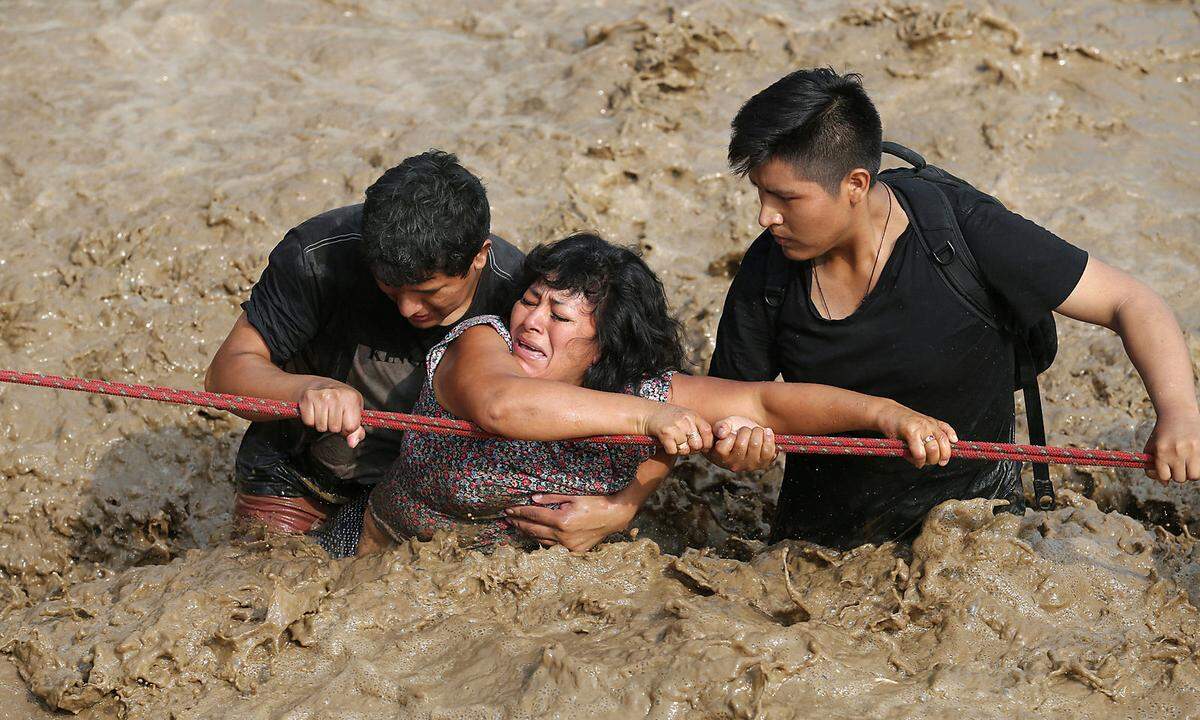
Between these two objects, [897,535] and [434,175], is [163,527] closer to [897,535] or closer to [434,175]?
[434,175]

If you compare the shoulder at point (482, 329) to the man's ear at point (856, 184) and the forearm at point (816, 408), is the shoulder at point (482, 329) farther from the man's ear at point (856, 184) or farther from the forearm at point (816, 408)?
the man's ear at point (856, 184)

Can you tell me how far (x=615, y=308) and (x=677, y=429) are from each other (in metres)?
0.44

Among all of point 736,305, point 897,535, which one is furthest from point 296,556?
point 897,535

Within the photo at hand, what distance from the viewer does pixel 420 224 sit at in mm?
3201

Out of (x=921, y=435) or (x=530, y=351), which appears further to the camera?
(x=530, y=351)

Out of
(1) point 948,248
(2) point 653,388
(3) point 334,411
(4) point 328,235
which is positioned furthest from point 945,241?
(4) point 328,235

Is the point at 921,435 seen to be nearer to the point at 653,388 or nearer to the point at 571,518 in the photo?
the point at 653,388

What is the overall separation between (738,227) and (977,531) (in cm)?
272

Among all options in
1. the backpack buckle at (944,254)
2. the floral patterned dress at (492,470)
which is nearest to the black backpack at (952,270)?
the backpack buckle at (944,254)

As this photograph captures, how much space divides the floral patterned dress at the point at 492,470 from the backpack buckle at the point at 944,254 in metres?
0.77

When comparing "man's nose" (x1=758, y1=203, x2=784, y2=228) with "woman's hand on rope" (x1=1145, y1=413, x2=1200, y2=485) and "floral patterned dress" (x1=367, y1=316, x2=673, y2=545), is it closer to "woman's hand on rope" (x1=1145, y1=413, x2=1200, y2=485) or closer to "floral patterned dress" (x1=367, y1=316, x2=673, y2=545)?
"floral patterned dress" (x1=367, y1=316, x2=673, y2=545)

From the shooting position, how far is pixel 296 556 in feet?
11.8

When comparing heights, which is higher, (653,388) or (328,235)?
(328,235)

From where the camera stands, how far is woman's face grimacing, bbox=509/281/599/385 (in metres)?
3.18
